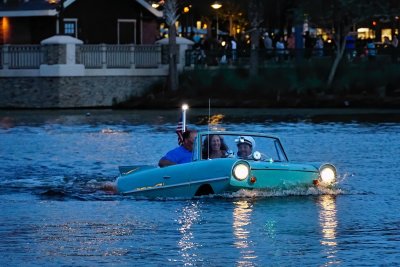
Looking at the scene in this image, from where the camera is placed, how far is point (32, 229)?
18.3 meters

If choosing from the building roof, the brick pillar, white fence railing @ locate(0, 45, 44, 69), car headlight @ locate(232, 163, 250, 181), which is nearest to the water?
car headlight @ locate(232, 163, 250, 181)

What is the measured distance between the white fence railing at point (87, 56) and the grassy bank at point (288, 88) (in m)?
1.75

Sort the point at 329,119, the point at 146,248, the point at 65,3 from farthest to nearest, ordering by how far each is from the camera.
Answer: the point at 65,3 → the point at 329,119 → the point at 146,248

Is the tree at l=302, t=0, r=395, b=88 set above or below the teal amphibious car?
above

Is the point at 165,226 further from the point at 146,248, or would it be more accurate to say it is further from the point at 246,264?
the point at 246,264

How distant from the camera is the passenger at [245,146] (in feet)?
69.8

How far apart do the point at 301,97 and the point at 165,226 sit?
1502 inches

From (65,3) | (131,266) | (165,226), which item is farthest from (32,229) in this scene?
(65,3)

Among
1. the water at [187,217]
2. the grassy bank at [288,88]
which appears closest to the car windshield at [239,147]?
the water at [187,217]

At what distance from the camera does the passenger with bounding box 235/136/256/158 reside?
838 inches

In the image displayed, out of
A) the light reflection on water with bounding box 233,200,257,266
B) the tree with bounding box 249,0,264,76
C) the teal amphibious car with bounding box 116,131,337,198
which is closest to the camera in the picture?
the light reflection on water with bounding box 233,200,257,266

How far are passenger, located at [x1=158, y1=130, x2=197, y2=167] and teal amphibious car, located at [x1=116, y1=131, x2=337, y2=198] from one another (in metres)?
0.24

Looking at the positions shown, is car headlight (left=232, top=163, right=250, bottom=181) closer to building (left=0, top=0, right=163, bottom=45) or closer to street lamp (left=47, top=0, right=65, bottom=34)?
street lamp (left=47, top=0, right=65, bottom=34)

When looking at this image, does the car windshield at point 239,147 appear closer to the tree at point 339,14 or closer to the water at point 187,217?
the water at point 187,217
